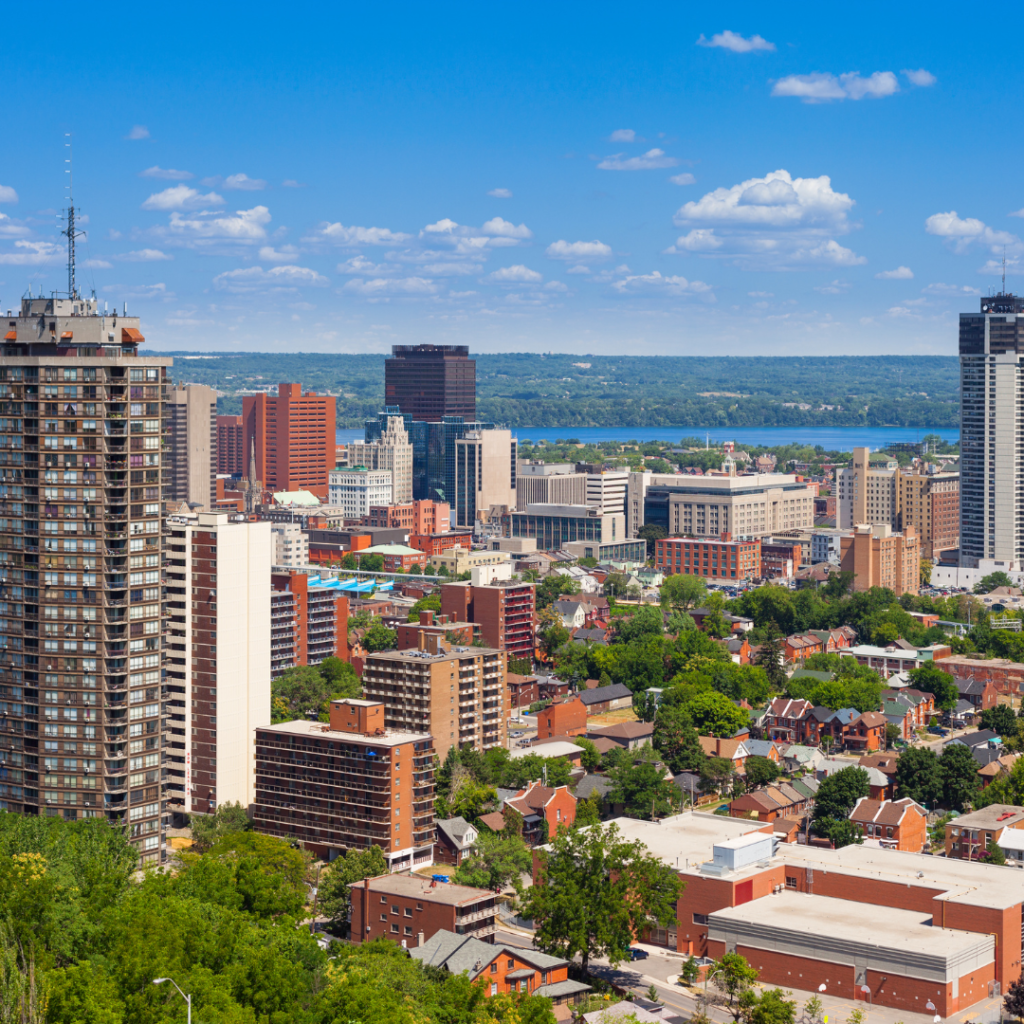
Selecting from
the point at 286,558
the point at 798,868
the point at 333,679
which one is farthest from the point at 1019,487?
the point at 798,868

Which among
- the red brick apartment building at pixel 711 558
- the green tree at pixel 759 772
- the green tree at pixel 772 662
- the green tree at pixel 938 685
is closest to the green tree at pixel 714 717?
the green tree at pixel 759 772

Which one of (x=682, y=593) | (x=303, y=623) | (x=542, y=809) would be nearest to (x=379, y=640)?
Answer: (x=303, y=623)

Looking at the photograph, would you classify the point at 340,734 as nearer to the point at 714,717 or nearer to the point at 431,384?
the point at 714,717

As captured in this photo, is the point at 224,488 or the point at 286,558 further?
the point at 224,488

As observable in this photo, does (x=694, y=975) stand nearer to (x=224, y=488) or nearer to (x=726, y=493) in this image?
(x=726, y=493)

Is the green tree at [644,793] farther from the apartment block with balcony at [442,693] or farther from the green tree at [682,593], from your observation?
the green tree at [682,593]

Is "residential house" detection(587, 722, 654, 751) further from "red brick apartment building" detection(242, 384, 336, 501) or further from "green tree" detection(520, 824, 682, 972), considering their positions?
"red brick apartment building" detection(242, 384, 336, 501)
